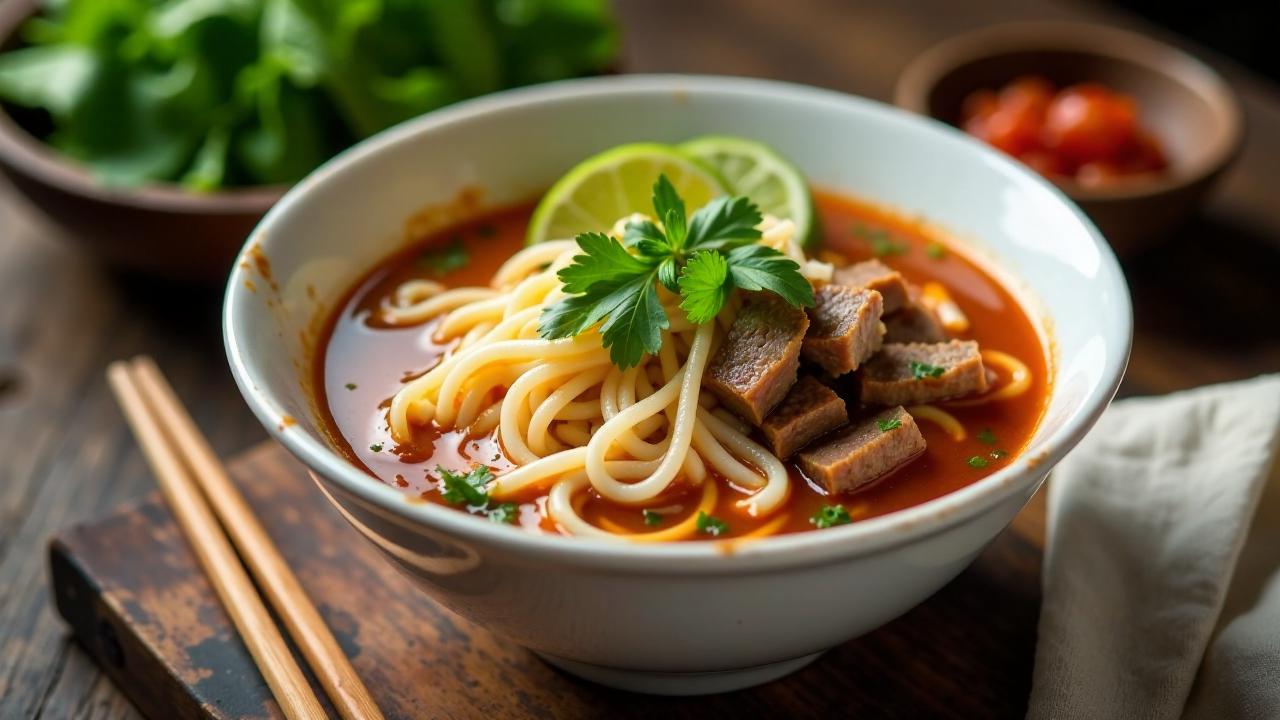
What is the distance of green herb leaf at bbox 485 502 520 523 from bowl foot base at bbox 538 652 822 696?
1.24ft

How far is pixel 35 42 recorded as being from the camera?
572 cm

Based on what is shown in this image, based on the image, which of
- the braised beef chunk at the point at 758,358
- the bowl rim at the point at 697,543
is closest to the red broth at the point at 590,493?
the bowl rim at the point at 697,543

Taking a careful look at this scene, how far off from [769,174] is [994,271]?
788 mm

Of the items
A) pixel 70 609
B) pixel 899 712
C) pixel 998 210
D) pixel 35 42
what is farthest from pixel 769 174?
pixel 35 42

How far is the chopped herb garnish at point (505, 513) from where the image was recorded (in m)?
2.88

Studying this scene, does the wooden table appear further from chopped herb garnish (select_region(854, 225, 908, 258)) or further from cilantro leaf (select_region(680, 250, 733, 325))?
cilantro leaf (select_region(680, 250, 733, 325))

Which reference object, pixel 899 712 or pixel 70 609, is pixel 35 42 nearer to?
pixel 70 609

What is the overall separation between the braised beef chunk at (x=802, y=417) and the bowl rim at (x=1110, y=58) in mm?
2055

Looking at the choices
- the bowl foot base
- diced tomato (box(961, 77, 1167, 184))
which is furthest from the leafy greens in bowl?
the bowl foot base

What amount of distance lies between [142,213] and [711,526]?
283 cm

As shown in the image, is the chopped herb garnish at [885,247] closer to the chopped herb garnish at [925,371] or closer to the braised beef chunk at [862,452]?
the chopped herb garnish at [925,371]

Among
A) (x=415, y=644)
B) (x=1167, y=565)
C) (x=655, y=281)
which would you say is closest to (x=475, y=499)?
(x=415, y=644)

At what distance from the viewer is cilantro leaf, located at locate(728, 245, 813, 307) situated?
10.3 ft

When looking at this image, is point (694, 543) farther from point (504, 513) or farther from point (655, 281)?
point (655, 281)
